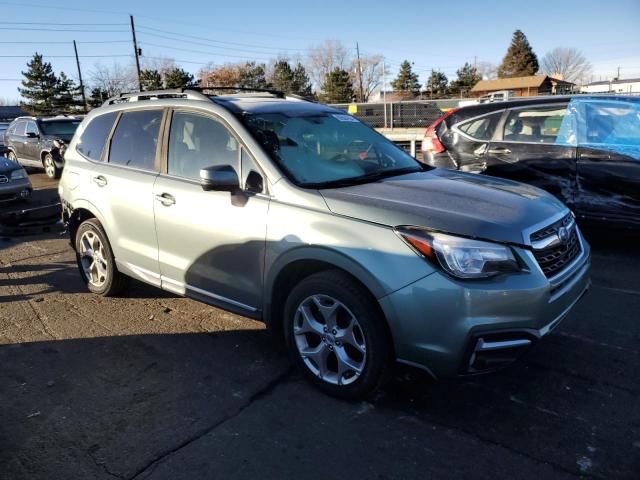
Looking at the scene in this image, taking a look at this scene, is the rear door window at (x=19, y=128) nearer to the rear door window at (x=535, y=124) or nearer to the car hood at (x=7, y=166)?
the car hood at (x=7, y=166)

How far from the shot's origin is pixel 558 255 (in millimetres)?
3121

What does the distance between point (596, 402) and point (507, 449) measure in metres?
0.79

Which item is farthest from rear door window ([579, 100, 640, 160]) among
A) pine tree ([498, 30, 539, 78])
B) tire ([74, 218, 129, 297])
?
pine tree ([498, 30, 539, 78])

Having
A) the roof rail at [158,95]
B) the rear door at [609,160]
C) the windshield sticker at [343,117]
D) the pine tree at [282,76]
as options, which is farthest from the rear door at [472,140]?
the pine tree at [282,76]

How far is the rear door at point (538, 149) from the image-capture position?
5945 millimetres

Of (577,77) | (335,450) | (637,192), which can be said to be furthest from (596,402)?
(577,77)

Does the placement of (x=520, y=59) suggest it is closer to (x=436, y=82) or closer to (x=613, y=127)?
(x=436, y=82)

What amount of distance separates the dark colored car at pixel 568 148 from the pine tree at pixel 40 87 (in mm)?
61025

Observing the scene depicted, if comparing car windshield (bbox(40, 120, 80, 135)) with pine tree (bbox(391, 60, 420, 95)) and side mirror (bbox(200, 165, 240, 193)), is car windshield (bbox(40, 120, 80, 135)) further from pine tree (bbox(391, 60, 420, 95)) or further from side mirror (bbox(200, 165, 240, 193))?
pine tree (bbox(391, 60, 420, 95))

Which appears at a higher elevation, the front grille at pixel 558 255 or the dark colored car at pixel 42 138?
the dark colored car at pixel 42 138

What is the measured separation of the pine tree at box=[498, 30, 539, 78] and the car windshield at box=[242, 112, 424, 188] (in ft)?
273

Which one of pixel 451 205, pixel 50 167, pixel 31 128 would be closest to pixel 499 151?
pixel 451 205

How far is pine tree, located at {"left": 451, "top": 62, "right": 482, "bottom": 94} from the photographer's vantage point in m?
78.4

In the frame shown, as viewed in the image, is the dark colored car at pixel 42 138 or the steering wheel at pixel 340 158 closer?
the steering wheel at pixel 340 158
